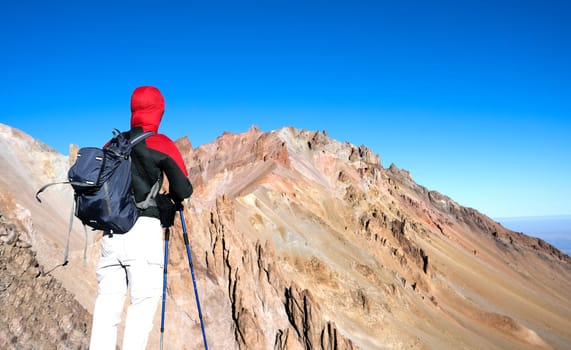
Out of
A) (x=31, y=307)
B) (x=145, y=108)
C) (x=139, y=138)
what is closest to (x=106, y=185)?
(x=139, y=138)

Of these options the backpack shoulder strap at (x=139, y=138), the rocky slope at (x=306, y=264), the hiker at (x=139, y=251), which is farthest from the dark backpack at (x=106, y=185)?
the rocky slope at (x=306, y=264)

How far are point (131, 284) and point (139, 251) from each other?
41 centimetres

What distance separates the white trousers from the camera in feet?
14.9

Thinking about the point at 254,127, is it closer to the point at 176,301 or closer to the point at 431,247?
the point at 431,247

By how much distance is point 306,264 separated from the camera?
1225 inches

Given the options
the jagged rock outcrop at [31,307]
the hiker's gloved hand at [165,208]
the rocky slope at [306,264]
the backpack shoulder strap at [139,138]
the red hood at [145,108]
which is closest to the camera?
the backpack shoulder strap at [139,138]

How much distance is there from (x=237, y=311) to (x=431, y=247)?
188ft

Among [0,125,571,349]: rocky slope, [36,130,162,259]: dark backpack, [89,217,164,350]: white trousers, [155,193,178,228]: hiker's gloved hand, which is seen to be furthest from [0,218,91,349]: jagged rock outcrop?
[155,193,178,228]: hiker's gloved hand

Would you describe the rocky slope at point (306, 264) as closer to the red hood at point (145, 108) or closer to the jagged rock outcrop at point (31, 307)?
the jagged rock outcrop at point (31, 307)

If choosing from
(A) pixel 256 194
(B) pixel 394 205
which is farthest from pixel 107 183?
(B) pixel 394 205

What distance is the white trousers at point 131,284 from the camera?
4551 millimetres

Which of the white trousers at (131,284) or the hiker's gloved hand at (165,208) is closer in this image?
the white trousers at (131,284)

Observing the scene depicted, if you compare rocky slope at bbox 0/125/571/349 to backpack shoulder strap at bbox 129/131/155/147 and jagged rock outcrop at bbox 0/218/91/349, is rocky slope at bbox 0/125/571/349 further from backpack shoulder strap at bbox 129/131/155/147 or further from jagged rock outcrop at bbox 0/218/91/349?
backpack shoulder strap at bbox 129/131/155/147

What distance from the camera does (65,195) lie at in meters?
13.9
